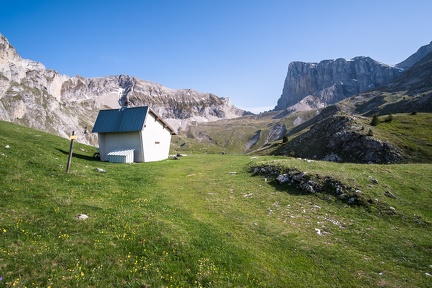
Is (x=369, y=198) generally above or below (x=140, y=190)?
above

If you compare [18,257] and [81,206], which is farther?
[81,206]

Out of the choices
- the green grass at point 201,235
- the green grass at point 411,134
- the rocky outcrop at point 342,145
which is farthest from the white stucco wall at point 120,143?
the green grass at point 411,134

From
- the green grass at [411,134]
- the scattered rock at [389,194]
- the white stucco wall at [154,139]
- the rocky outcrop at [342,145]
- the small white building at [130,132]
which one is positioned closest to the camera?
the scattered rock at [389,194]

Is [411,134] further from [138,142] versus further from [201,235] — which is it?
[201,235]

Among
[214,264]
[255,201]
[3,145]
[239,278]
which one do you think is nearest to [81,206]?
[214,264]

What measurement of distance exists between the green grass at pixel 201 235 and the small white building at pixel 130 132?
18.6m

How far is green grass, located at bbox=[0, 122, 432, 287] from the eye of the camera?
969 centimetres

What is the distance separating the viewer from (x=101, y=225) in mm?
12930

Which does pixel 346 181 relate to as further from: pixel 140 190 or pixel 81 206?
pixel 81 206

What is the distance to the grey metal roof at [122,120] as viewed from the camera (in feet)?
131

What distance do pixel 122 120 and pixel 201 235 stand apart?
3341cm

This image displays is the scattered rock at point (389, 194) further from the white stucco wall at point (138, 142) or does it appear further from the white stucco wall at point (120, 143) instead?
the white stucco wall at point (120, 143)

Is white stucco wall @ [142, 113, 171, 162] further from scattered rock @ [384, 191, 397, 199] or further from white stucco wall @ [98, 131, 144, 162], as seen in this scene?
scattered rock @ [384, 191, 397, 199]

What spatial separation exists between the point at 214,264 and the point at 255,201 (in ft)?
31.8
